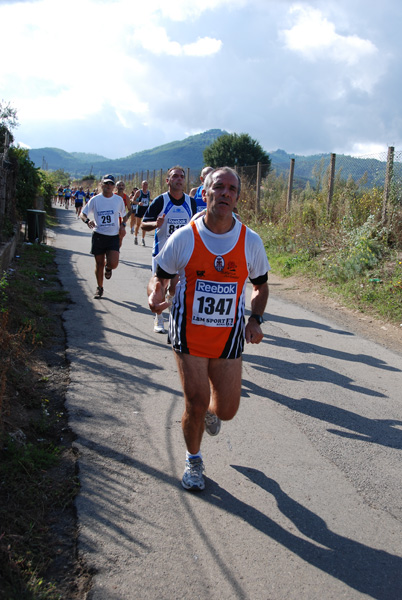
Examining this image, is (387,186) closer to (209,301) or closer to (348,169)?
(348,169)

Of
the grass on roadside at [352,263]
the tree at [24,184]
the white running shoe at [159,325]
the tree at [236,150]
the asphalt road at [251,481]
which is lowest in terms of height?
the asphalt road at [251,481]

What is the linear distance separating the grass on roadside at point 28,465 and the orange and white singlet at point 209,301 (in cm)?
123

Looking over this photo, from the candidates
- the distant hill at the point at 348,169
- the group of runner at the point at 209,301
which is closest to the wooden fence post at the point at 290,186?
the distant hill at the point at 348,169

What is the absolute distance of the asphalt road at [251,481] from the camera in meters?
2.79

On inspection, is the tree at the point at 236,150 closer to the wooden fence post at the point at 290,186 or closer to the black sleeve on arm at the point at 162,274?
the wooden fence post at the point at 290,186

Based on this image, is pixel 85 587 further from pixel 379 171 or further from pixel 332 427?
pixel 379 171

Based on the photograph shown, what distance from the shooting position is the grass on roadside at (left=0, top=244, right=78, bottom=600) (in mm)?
2666

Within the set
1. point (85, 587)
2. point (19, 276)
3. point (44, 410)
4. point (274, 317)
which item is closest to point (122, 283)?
point (19, 276)

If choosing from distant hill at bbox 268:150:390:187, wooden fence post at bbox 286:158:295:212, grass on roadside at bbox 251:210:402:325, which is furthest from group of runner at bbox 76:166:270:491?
wooden fence post at bbox 286:158:295:212

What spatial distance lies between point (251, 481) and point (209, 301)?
1.30 m

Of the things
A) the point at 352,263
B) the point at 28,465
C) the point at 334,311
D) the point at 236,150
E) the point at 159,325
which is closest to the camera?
the point at 28,465

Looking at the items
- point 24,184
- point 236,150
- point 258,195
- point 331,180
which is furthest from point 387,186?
point 236,150

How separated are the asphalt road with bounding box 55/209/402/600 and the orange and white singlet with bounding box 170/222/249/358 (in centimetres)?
97

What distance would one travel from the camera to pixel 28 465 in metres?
3.64
